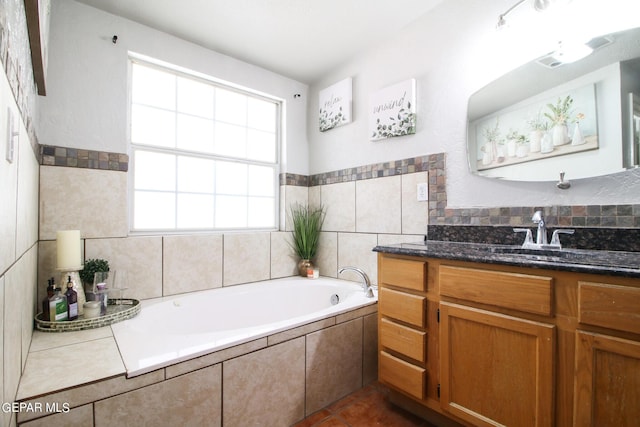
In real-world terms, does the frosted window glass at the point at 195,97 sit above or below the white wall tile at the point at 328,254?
above

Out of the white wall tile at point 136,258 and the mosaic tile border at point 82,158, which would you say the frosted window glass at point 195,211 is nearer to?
the white wall tile at point 136,258

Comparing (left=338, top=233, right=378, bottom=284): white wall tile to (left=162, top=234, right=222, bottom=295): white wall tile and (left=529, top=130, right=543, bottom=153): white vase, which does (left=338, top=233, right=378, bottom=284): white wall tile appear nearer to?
(left=162, top=234, right=222, bottom=295): white wall tile

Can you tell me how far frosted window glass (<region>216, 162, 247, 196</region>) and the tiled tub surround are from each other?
4.40 ft

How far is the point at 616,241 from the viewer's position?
51.9 inches

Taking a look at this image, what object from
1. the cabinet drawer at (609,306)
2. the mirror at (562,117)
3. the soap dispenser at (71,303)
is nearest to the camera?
the cabinet drawer at (609,306)

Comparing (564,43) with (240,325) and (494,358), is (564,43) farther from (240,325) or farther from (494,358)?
(240,325)

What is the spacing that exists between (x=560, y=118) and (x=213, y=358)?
1980 mm

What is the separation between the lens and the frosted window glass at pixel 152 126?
7.07 feet

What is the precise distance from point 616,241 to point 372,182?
56.7 inches

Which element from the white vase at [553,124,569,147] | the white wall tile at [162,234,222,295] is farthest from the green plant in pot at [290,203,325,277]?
the white vase at [553,124,569,147]

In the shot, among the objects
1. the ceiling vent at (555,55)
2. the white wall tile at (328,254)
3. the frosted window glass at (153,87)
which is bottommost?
the white wall tile at (328,254)

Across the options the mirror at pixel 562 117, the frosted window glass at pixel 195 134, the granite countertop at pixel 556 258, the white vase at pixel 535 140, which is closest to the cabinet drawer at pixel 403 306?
the granite countertop at pixel 556 258

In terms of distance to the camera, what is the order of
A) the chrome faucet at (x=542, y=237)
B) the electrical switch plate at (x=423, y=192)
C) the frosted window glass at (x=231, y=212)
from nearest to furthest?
1. the chrome faucet at (x=542, y=237)
2. the electrical switch plate at (x=423, y=192)
3. the frosted window glass at (x=231, y=212)

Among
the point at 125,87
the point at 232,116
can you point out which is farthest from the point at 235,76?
the point at 125,87
